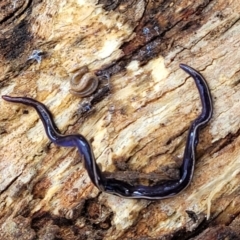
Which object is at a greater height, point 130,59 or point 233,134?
point 130,59

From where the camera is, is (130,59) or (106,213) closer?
(106,213)

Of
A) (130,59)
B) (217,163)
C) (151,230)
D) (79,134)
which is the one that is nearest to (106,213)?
(151,230)

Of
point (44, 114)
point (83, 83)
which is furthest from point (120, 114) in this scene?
point (44, 114)

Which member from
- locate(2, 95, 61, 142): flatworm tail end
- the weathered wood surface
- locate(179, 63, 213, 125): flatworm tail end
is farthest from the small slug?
locate(179, 63, 213, 125): flatworm tail end

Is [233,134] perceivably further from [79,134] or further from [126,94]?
[79,134]

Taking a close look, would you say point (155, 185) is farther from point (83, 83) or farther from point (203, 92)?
A: point (83, 83)

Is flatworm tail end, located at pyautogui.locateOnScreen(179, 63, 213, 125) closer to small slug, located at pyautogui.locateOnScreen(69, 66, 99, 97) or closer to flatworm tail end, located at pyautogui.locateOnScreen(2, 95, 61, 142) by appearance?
small slug, located at pyautogui.locateOnScreen(69, 66, 99, 97)

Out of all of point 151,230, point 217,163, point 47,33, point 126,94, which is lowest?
point 151,230
